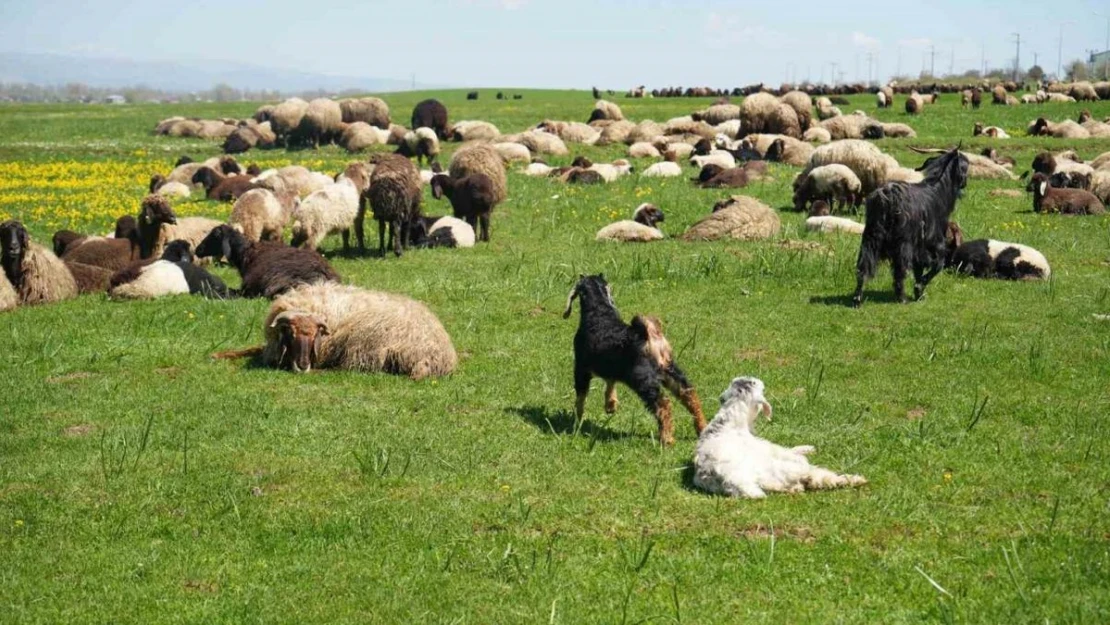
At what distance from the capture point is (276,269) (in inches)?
545

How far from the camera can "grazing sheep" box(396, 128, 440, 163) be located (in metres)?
34.0

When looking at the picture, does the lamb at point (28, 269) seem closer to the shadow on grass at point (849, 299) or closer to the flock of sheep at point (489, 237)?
the flock of sheep at point (489, 237)

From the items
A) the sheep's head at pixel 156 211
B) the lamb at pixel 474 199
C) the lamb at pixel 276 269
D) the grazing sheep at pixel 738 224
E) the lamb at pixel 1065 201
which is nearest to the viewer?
the lamb at pixel 276 269

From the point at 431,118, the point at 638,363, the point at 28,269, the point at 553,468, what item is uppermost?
the point at 431,118

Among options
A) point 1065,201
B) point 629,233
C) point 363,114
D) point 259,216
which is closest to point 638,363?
point 629,233

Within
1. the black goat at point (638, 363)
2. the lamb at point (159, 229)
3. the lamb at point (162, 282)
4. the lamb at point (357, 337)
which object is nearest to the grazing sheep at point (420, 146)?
the lamb at point (159, 229)

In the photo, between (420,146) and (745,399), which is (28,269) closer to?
(745,399)

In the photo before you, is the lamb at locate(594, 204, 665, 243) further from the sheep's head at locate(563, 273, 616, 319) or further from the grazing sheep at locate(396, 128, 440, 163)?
Answer: the grazing sheep at locate(396, 128, 440, 163)

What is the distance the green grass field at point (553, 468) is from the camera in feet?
19.1

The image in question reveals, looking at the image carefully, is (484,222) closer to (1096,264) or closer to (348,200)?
(348,200)

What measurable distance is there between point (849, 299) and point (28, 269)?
10.2 metres

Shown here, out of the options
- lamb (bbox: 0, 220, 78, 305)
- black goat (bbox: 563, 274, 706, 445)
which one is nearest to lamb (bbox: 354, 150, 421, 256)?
lamb (bbox: 0, 220, 78, 305)

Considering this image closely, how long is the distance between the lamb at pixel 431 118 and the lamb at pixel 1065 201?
2332cm

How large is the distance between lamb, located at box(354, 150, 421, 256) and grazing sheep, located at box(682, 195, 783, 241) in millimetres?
4380
